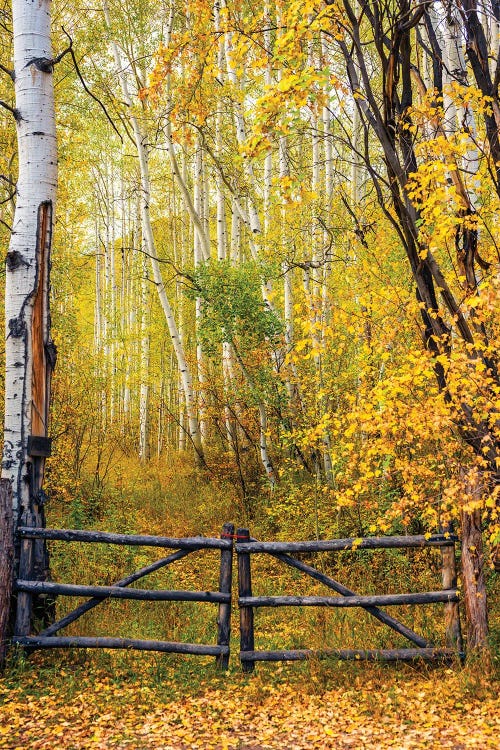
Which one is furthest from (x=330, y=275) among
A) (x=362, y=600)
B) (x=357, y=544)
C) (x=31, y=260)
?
(x=362, y=600)

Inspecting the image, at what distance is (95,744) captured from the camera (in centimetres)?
391

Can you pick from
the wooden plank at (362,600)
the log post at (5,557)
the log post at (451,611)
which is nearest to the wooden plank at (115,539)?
the log post at (5,557)

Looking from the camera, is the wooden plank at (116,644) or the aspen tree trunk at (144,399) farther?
the aspen tree trunk at (144,399)

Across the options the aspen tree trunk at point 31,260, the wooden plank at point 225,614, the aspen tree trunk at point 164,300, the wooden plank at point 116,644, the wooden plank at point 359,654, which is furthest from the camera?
the aspen tree trunk at point 164,300

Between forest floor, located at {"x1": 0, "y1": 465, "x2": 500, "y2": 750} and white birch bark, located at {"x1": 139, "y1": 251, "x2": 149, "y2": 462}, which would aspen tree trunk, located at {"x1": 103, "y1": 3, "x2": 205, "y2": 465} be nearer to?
white birch bark, located at {"x1": 139, "y1": 251, "x2": 149, "y2": 462}

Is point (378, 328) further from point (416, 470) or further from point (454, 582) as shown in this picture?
point (454, 582)

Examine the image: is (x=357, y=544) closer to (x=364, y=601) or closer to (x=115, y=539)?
(x=364, y=601)

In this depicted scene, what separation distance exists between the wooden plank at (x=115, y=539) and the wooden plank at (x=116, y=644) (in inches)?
30.0

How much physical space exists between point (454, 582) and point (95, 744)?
288 centimetres

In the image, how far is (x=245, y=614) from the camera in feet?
16.9

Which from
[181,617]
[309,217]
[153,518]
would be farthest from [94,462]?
[181,617]

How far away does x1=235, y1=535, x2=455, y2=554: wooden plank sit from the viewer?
198 inches

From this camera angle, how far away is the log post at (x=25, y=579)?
16.5 feet

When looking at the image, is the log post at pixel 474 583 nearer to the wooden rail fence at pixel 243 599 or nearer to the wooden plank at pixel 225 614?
the wooden rail fence at pixel 243 599
